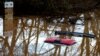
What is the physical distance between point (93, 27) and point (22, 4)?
99.4 inches

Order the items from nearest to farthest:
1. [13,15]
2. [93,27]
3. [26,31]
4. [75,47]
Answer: [75,47]
[26,31]
[93,27]
[13,15]

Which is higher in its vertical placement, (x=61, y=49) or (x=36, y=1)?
(x=36, y=1)

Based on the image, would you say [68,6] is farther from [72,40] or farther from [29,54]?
[29,54]

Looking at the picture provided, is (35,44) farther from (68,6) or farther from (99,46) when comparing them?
(68,6)

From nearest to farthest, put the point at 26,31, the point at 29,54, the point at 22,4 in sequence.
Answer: the point at 29,54 → the point at 26,31 → the point at 22,4

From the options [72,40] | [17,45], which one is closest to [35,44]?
[17,45]

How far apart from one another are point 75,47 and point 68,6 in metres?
3.67

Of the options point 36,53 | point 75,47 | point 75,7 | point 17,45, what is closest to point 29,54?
point 36,53

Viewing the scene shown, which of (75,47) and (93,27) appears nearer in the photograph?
(75,47)

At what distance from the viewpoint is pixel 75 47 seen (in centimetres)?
622

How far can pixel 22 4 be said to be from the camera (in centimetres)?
928

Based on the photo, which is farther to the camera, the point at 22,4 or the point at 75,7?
the point at 75,7

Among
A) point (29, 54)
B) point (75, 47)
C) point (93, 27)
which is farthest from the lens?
point (93, 27)

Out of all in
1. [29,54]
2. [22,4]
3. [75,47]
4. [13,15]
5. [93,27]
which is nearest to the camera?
[29,54]
